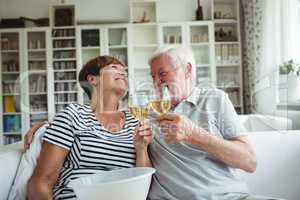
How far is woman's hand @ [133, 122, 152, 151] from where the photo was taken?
941 mm

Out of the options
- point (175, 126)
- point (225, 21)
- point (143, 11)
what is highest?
point (143, 11)

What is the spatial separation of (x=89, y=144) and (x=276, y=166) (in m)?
0.73

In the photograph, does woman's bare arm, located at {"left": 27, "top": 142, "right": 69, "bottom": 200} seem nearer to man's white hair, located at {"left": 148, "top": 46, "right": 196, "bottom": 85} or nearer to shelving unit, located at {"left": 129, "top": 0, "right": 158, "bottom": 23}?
man's white hair, located at {"left": 148, "top": 46, "right": 196, "bottom": 85}

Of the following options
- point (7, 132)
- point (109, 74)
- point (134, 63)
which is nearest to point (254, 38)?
point (134, 63)

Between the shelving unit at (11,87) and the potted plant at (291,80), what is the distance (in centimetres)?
272

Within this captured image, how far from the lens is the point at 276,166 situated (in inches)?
51.4

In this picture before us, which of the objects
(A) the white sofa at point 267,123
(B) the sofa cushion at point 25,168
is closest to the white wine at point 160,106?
(B) the sofa cushion at point 25,168

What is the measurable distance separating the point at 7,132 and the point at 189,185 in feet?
10.7

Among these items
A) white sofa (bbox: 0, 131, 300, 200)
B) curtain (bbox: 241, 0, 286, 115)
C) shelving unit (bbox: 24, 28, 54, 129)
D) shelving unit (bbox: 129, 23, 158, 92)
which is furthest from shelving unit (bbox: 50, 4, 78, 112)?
white sofa (bbox: 0, 131, 300, 200)

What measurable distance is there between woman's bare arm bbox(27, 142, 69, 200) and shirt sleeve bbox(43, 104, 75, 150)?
2 centimetres

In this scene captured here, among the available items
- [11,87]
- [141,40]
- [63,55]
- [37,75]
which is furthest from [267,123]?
[11,87]

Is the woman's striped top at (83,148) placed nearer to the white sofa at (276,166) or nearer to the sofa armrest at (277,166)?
the white sofa at (276,166)

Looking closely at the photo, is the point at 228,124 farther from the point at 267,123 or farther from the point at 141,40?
the point at 141,40

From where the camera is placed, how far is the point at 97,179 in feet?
2.69
